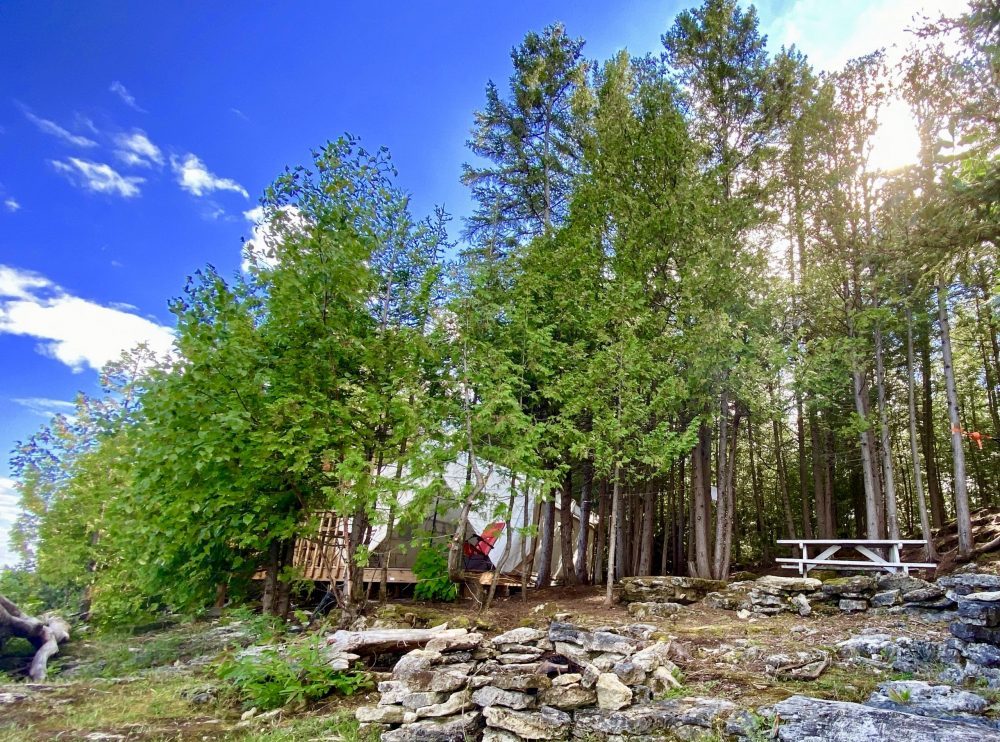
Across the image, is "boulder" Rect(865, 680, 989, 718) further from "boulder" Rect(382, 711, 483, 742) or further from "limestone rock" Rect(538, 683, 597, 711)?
"boulder" Rect(382, 711, 483, 742)

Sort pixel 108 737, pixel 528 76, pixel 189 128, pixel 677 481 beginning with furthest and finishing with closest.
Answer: pixel 677 481, pixel 528 76, pixel 189 128, pixel 108 737

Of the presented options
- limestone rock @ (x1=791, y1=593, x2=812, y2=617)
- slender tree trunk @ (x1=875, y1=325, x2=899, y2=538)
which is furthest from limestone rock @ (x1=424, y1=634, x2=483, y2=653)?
slender tree trunk @ (x1=875, y1=325, x2=899, y2=538)

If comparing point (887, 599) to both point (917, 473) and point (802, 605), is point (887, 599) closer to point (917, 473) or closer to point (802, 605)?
point (802, 605)

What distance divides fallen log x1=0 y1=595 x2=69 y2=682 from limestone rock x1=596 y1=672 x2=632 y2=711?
9745 mm

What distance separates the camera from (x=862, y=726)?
2771mm

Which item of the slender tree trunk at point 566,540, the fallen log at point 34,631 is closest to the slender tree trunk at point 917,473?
the slender tree trunk at point 566,540

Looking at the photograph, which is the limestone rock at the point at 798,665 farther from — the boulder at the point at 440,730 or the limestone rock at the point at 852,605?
the limestone rock at the point at 852,605

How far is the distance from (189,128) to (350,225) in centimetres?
233

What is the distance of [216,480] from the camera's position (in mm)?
7117

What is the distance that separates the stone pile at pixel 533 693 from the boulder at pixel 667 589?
4108 millimetres

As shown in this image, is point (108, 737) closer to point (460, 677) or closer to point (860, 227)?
point (460, 677)

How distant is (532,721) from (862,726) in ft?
6.71

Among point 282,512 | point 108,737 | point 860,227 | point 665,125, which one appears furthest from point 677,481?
point 108,737

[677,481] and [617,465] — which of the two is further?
[677,481]
